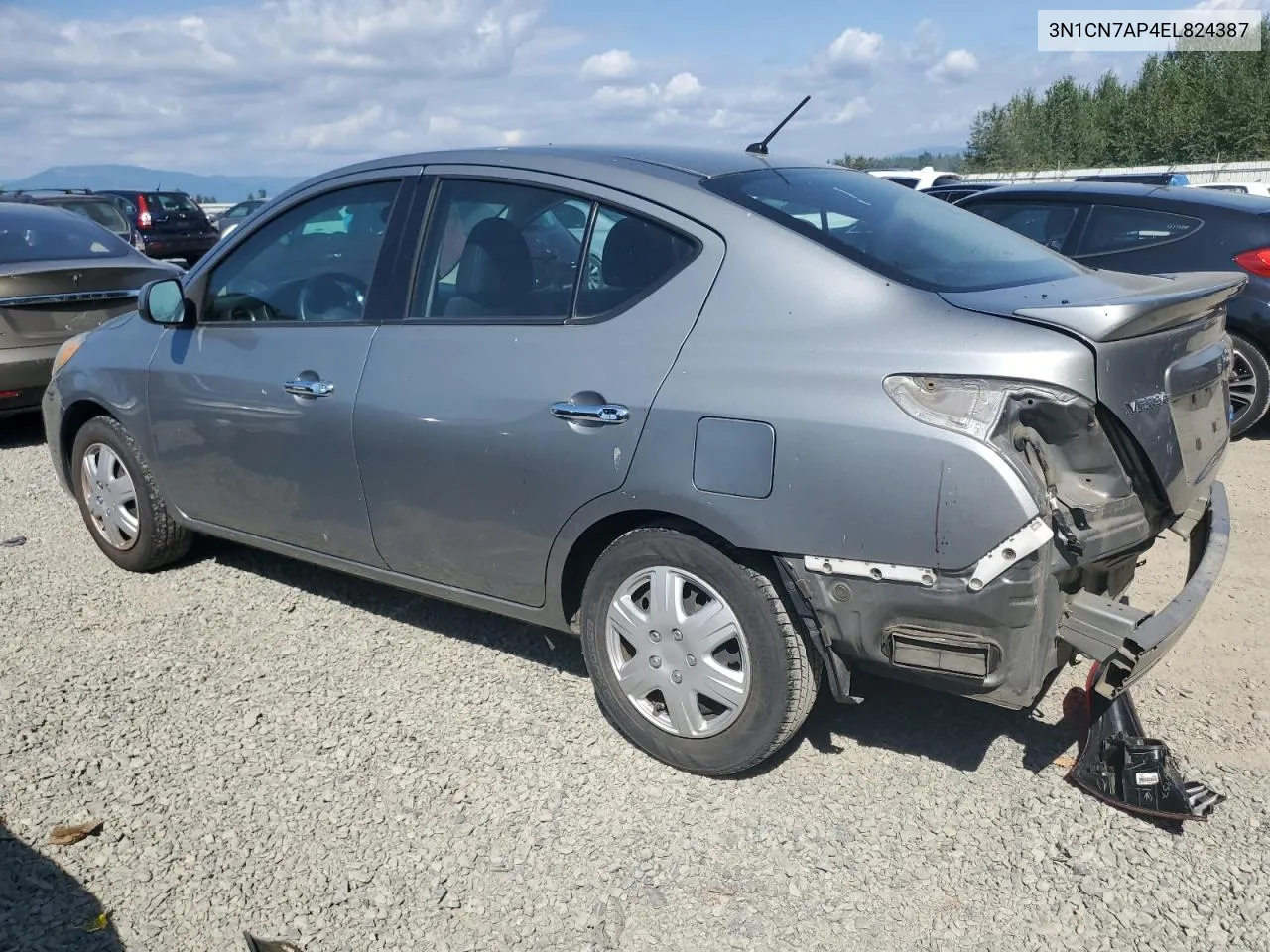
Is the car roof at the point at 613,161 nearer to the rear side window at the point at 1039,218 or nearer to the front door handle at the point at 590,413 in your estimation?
the front door handle at the point at 590,413

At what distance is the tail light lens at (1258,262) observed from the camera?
6.83 meters

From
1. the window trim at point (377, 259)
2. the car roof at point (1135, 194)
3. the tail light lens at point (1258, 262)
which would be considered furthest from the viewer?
the car roof at point (1135, 194)

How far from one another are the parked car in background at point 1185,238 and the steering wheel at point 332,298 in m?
4.93

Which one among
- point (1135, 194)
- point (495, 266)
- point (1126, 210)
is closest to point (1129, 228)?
point (1126, 210)

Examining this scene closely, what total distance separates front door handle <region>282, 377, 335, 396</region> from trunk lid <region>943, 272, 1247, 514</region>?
2.15m

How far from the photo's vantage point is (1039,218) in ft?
24.1

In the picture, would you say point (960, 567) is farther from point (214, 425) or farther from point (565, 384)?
point (214, 425)

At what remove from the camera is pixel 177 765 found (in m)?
3.39

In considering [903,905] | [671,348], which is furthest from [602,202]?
[903,905]

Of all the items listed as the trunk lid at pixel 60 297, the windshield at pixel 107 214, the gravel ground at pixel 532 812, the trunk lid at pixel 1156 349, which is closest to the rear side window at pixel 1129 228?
the gravel ground at pixel 532 812

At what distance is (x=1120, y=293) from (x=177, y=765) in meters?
3.13

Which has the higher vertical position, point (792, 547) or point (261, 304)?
point (261, 304)

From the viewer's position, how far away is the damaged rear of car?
2584mm

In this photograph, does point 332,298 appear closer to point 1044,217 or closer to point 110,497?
point 110,497
